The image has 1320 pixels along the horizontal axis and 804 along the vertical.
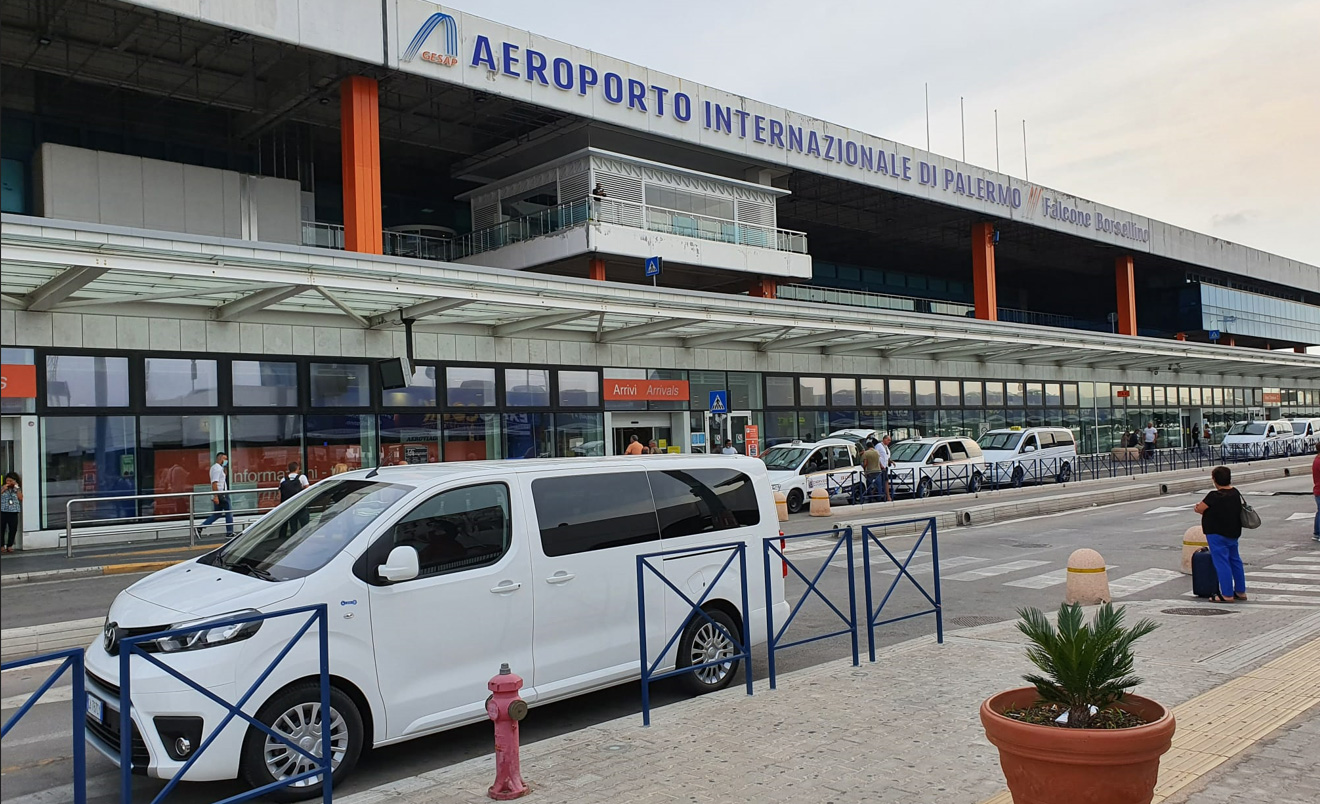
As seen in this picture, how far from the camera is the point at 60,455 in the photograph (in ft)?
62.9

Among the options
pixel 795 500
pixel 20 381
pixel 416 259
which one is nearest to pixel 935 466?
pixel 795 500

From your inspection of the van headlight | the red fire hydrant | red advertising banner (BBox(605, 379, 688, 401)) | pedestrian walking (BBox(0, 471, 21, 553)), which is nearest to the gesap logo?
red advertising banner (BBox(605, 379, 688, 401))

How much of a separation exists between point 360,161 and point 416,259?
4660 mm

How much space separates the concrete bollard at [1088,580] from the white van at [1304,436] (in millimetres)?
42331

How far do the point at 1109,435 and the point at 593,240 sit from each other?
33.9 m

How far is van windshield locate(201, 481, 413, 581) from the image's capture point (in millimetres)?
6207

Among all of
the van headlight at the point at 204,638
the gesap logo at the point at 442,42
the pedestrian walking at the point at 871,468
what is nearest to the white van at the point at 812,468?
the pedestrian walking at the point at 871,468

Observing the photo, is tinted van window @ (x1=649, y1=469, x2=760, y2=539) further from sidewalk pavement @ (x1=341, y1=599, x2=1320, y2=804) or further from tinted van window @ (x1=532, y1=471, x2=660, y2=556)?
sidewalk pavement @ (x1=341, y1=599, x2=1320, y2=804)

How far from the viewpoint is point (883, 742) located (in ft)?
19.8

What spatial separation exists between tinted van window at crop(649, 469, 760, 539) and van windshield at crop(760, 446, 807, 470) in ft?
53.7

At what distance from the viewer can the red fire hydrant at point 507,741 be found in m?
5.26

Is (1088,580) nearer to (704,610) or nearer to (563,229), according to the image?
(704,610)

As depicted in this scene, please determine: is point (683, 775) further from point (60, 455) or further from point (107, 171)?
point (107, 171)

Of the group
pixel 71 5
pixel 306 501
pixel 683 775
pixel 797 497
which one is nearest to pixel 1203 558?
pixel 683 775
